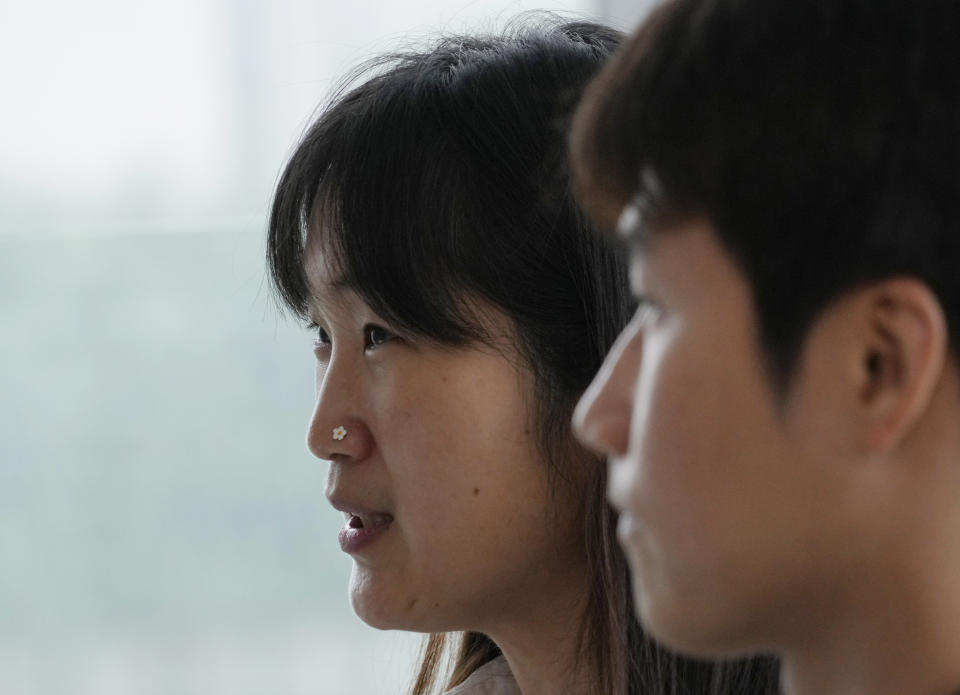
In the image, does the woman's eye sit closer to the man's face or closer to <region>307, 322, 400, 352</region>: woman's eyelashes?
<region>307, 322, 400, 352</region>: woman's eyelashes

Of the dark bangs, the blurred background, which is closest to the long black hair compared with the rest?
the dark bangs

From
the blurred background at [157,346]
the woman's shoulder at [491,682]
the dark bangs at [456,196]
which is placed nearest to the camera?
the dark bangs at [456,196]

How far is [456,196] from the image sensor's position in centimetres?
86

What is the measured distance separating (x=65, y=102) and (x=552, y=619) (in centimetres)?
120

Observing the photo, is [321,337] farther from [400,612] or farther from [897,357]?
[897,357]

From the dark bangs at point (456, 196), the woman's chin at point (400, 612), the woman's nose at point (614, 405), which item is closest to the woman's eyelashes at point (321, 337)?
the dark bangs at point (456, 196)

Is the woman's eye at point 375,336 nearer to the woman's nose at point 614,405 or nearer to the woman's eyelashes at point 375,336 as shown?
the woman's eyelashes at point 375,336

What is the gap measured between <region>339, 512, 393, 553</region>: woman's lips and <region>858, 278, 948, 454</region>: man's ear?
1.57 ft

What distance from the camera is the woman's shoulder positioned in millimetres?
1009

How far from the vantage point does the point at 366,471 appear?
88 cm

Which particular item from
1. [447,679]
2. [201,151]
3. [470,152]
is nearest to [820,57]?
[470,152]

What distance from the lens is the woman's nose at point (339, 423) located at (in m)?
0.88

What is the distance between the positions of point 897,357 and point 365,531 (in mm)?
508

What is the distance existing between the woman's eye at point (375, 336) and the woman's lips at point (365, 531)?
0.12 m
